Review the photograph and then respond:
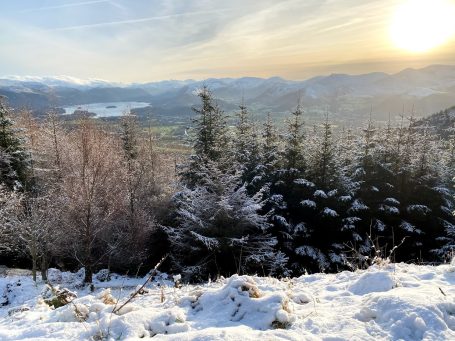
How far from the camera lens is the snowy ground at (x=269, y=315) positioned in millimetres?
3814

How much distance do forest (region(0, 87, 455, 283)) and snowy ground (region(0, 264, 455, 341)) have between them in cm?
1315

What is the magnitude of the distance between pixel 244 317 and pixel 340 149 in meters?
21.9

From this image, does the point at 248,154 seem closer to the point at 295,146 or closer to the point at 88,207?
the point at 295,146

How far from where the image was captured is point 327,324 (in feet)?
13.5

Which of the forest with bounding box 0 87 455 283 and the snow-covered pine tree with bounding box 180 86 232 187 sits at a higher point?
the snow-covered pine tree with bounding box 180 86 232 187

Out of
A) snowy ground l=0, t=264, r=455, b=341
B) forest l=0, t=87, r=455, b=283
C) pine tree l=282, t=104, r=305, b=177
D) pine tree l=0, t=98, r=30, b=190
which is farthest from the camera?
pine tree l=0, t=98, r=30, b=190

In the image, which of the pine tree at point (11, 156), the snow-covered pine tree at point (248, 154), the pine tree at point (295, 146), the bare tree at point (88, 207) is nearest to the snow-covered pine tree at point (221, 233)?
the snow-covered pine tree at point (248, 154)

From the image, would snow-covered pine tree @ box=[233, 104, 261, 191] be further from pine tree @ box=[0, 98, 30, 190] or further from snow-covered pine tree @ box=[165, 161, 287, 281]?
pine tree @ box=[0, 98, 30, 190]

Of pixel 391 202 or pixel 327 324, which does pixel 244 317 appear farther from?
pixel 391 202

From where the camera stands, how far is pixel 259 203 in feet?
64.0

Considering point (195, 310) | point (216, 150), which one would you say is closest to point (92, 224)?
point (216, 150)

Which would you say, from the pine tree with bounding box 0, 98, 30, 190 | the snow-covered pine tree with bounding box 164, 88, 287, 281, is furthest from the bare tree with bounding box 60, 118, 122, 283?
the pine tree with bounding box 0, 98, 30, 190

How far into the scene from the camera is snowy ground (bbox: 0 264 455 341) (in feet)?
12.5

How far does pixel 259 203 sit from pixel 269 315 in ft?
50.2
